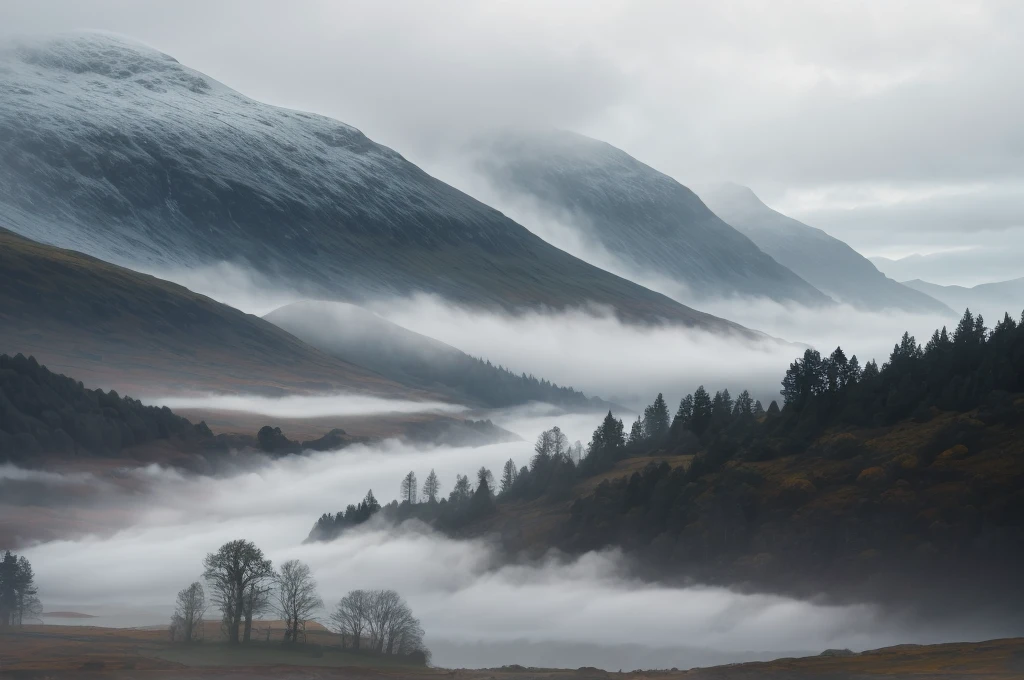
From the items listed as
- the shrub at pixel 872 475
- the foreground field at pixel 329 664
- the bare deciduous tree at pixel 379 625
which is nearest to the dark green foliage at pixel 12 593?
the foreground field at pixel 329 664

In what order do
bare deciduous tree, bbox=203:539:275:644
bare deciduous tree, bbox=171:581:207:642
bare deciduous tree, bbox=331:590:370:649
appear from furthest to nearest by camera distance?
bare deciduous tree, bbox=171:581:207:642
bare deciduous tree, bbox=203:539:275:644
bare deciduous tree, bbox=331:590:370:649

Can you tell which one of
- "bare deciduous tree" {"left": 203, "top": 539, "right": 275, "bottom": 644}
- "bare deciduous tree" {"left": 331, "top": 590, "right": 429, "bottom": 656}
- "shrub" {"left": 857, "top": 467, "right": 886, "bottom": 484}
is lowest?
"bare deciduous tree" {"left": 331, "top": 590, "right": 429, "bottom": 656}

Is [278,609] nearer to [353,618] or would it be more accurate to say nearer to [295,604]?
[295,604]

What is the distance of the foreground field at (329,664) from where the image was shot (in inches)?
5408

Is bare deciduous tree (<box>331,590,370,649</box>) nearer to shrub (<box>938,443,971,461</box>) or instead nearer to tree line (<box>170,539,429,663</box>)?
tree line (<box>170,539,429,663</box>)

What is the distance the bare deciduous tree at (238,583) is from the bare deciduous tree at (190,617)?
2925 mm

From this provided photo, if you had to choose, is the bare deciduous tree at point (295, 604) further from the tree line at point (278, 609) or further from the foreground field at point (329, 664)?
the foreground field at point (329, 664)

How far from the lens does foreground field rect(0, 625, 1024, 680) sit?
137 m

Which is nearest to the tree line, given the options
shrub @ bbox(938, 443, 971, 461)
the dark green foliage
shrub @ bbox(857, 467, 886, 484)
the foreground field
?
the foreground field

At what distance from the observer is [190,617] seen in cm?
17600

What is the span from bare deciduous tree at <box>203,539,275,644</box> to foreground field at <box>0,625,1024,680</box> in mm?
3756

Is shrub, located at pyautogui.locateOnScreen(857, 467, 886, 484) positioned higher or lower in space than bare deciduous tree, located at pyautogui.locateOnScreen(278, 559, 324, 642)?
higher

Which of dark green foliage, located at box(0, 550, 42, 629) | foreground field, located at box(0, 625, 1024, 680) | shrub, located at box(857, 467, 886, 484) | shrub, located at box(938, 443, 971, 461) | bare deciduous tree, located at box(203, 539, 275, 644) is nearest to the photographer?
foreground field, located at box(0, 625, 1024, 680)

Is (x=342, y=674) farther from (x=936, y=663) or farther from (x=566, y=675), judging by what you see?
(x=936, y=663)
